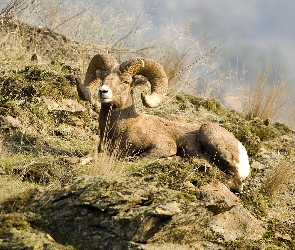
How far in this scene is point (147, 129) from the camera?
9.38 m

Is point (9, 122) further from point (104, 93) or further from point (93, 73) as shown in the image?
point (104, 93)

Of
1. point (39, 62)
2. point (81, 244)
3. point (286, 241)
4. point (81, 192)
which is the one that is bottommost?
point (286, 241)

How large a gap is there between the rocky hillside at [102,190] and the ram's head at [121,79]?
1.15m

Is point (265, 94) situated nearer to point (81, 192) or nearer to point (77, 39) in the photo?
point (77, 39)

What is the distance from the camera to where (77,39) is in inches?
615

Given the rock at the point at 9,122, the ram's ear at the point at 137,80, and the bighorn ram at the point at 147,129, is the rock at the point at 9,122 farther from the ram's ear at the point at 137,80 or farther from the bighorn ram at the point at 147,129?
the ram's ear at the point at 137,80

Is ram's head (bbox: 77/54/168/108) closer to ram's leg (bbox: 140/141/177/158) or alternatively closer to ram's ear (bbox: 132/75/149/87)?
ram's ear (bbox: 132/75/149/87)

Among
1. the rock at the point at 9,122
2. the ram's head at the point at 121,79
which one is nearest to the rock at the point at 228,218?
the ram's head at the point at 121,79

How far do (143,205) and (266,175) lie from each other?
500cm

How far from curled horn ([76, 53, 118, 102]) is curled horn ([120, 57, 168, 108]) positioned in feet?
1.29

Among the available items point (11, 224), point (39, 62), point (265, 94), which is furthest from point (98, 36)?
point (11, 224)

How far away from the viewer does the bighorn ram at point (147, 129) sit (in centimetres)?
880

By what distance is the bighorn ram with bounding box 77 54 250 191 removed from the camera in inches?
346

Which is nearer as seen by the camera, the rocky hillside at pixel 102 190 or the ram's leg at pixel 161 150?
the rocky hillside at pixel 102 190
